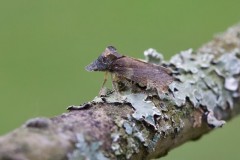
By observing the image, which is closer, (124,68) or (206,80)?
(124,68)

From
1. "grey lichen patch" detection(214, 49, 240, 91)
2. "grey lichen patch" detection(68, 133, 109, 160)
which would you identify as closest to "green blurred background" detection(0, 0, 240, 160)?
"grey lichen patch" detection(214, 49, 240, 91)

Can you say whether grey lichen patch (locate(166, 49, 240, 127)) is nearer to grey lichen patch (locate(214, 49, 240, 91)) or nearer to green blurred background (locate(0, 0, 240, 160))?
grey lichen patch (locate(214, 49, 240, 91))

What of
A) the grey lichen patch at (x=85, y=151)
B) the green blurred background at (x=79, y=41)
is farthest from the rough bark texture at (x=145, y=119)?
the green blurred background at (x=79, y=41)

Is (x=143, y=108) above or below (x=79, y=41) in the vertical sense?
below

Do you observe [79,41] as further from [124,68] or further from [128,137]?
[128,137]

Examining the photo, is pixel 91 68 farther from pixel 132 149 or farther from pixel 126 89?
pixel 132 149

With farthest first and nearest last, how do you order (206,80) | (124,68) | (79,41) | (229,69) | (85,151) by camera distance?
(79,41), (229,69), (206,80), (124,68), (85,151)

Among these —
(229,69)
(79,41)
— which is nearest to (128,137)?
(229,69)
